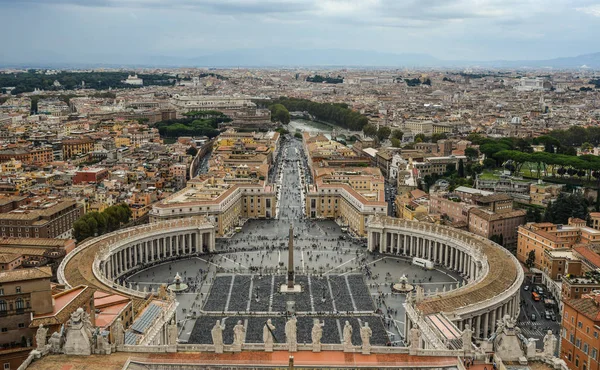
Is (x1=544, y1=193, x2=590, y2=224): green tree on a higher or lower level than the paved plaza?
higher

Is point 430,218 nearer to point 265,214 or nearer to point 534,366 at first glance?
point 265,214

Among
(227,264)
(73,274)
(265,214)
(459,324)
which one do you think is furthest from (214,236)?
(459,324)

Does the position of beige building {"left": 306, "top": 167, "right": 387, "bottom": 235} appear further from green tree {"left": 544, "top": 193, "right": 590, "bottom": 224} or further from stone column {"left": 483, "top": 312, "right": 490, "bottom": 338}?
stone column {"left": 483, "top": 312, "right": 490, "bottom": 338}

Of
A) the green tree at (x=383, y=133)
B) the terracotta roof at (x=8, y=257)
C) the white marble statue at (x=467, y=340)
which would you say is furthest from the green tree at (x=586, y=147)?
the terracotta roof at (x=8, y=257)

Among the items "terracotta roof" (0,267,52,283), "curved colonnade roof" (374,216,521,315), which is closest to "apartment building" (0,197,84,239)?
"terracotta roof" (0,267,52,283)

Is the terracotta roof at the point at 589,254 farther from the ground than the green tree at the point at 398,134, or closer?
closer

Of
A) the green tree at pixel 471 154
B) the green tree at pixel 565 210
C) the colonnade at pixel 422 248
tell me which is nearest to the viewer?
the colonnade at pixel 422 248

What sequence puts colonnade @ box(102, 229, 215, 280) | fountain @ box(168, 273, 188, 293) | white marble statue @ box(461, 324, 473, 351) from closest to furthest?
1. white marble statue @ box(461, 324, 473, 351)
2. fountain @ box(168, 273, 188, 293)
3. colonnade @ box(102, 229, 215, 280)

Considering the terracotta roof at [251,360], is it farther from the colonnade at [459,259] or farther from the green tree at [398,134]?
the green tree at [398,134]

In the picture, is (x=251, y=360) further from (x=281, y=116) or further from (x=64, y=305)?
(x=281, y=116)
